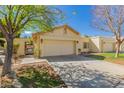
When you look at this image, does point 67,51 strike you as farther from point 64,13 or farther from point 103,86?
point 103,86

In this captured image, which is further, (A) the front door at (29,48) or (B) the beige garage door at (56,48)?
(A) the front door at (29,48)

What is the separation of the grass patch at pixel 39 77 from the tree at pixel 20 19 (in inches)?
38.7

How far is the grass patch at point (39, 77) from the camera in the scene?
772 centimetres

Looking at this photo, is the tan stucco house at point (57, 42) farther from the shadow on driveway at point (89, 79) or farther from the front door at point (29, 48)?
the shadow on driveway at point (89, 79)

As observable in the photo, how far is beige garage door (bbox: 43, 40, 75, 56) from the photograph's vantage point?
14.9 m

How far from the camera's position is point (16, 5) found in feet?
26.6

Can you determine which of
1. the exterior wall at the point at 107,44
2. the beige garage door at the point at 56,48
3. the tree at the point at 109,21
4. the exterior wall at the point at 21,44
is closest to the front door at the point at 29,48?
the exterior wall at the point at 21,44

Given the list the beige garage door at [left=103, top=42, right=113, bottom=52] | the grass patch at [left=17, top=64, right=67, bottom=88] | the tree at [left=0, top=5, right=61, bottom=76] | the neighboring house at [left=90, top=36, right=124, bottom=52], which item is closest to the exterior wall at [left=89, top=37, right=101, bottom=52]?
the neighboring house at [left=90, top=36, right=124, bottom=52]

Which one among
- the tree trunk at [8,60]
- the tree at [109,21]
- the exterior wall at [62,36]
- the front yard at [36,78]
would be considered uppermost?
the tree at [109,21]

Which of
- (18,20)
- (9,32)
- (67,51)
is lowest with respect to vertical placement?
(67,51)

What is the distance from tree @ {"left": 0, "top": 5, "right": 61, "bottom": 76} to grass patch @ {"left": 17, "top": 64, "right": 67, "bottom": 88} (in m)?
0.98

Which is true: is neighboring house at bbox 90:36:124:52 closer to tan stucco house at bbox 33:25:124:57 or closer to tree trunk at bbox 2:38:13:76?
tan stucco house at bbox 33:25:124:57
